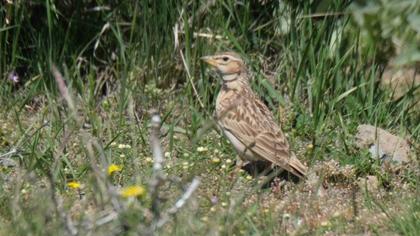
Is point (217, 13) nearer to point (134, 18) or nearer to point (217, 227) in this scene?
point (134, 18)

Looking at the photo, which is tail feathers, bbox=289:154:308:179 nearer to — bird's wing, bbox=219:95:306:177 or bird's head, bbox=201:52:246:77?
bird's wing, bbox=219:95:306:177

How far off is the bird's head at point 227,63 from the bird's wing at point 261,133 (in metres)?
0.26

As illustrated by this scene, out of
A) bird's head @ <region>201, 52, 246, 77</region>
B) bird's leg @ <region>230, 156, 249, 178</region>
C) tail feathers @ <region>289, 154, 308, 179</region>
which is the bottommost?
bird's leg @ <region>230, 156, 249, 178</region>

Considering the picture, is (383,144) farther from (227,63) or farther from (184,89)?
(184,89)

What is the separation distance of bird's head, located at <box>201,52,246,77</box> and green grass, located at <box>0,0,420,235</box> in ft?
1.04

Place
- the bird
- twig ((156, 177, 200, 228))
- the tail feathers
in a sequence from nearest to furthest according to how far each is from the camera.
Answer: twig ((156, 177, 200, 228)) → the tail feathers → the bird

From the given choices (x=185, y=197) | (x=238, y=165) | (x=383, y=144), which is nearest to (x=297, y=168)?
A: (x=238, y=165)

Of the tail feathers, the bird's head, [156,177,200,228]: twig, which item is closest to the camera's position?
[156,177,200,228]: twig

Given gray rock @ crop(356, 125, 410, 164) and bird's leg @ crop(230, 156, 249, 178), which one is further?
gray rock @ crop(356, 125, 410, 164)

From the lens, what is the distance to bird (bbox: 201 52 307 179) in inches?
283

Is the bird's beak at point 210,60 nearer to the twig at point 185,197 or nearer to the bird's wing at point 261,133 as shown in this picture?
the bird's wing at point 261,133

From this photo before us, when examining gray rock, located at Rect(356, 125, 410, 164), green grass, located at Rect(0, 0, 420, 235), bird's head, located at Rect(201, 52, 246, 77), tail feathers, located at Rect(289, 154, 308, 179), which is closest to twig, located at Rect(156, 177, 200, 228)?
green grass, located at Rect(0, 0, 420, 235)

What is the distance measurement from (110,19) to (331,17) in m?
1.87

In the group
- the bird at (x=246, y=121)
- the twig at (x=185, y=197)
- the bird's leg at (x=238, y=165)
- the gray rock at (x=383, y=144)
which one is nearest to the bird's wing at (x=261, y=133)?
the bird at (x=246, y=121)
